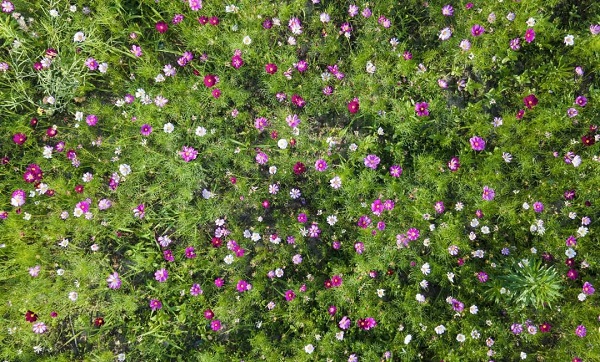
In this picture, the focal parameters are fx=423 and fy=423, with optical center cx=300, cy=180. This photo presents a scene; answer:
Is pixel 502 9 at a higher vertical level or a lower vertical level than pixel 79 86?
higher

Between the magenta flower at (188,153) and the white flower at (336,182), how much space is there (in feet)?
4.78

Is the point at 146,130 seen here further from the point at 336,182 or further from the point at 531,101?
the point at 531,101

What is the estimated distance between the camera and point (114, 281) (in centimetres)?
443

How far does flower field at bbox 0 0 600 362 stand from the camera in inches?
173

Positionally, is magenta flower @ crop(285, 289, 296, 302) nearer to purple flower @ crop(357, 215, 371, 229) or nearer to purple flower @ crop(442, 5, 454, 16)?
purple flower @ crop(357, 215, 371, 229)

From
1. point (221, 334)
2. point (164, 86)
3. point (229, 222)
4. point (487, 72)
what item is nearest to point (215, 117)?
point (164, 86)

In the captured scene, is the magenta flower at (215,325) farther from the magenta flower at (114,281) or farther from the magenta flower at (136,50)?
the magenta flower at (136,50)

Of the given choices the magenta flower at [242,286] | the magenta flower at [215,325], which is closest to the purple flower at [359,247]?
the magenta flower at [242,286]

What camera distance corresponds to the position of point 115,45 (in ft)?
15.0

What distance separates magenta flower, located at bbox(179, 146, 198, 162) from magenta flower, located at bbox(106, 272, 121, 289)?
1421mm

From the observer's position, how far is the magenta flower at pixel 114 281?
4.42m

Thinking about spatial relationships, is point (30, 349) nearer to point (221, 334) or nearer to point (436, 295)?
point (221, 334)

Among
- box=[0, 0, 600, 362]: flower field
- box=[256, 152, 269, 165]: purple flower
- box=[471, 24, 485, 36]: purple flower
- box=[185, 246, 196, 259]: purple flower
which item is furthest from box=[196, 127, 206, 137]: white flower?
box=[471, 24, 485, 36]: purple flower

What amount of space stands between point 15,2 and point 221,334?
A: 164 inches
